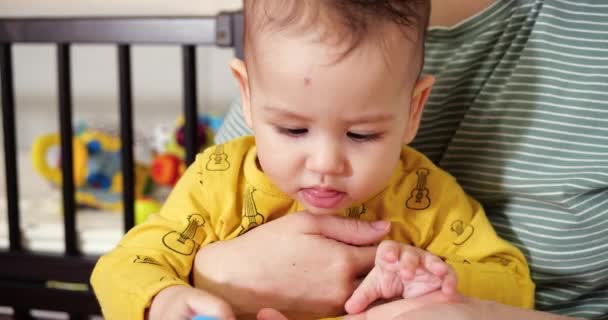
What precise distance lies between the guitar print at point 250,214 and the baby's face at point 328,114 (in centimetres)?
8

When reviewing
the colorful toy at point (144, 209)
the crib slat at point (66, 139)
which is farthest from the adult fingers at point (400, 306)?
the colorful toy at point (144, 209)

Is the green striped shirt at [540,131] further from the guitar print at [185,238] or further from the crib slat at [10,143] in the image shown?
the crib slat at [10,143]

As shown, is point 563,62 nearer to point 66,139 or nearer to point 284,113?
point 284,113

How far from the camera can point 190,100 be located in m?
1.28

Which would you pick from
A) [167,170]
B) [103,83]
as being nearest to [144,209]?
[167,170]

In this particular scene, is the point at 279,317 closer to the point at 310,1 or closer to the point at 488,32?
the point at 310,1

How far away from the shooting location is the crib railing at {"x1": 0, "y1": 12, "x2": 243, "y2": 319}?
1252 mm

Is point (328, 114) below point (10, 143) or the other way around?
the other way around

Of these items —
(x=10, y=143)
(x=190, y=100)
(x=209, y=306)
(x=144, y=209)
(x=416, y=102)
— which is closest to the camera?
(x=209, y=306)

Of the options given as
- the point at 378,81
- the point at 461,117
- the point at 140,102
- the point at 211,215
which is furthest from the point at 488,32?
the point at 140,102

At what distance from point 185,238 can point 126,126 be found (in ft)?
1.75

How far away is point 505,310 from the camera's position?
2.39 ft

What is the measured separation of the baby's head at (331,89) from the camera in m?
0.69

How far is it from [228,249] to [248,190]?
79 mm
